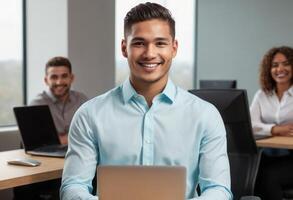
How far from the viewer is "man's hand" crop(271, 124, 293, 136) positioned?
3.75 metres

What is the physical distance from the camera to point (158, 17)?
1.88 m

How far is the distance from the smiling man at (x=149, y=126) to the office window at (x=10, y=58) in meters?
2.64

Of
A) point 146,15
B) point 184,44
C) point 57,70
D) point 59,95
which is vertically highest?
point 146,15

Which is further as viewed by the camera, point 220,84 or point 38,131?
point 220,84

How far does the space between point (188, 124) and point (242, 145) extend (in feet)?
3.50

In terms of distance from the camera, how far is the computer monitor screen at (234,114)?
278cm

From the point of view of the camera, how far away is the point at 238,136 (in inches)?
116

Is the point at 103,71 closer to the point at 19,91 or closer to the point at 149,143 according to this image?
the point at 19,91

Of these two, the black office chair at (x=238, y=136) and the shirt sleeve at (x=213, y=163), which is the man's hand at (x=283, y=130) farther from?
the shirt sleeve at (x=213, y=163)

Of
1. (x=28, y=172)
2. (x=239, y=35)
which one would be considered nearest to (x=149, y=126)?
(x=28, y=172)

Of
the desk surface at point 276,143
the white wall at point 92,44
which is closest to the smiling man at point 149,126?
the desk surface at point 276,143

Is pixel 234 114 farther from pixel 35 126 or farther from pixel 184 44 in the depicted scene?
pixel 184 44

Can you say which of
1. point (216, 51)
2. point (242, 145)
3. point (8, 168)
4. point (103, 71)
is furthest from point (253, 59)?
point (8, 168)

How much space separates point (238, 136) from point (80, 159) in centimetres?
127
